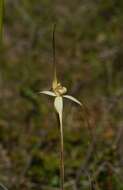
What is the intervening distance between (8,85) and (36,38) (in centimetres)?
64

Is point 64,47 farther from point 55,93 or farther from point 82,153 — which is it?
point 55,93

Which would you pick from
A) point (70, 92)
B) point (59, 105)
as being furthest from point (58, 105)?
point (70, 92)

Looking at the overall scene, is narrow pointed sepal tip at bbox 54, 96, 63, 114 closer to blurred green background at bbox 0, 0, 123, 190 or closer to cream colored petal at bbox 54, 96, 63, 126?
cream colored petal at bbox 54, 96, 63, 126

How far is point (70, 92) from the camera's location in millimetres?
A: 3029

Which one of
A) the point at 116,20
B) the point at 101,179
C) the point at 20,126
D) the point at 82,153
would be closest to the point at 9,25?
the point at 116,20

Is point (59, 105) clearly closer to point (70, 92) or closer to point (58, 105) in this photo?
point (58, 105)

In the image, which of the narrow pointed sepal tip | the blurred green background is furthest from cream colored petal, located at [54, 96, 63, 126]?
the blurred green background

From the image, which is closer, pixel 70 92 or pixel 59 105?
A: pixel 59 105

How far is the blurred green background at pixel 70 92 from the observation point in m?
2.22

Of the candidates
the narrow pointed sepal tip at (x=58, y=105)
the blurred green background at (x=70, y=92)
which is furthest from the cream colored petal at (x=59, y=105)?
the blurred green background at (x=70, y=92)

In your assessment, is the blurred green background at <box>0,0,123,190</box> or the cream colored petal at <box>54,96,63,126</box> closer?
the cream colored petal at <box>54,96,63,126</box>

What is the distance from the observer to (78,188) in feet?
6.92

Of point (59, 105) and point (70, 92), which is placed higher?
point (70, 92)

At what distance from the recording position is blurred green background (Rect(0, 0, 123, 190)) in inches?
87.6
